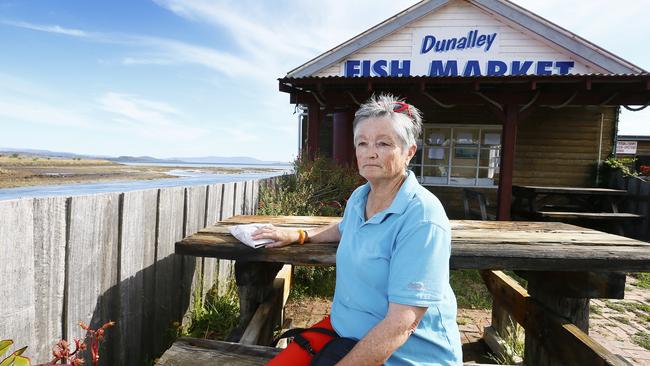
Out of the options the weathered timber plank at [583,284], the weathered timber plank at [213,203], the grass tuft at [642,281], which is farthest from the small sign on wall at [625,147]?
the weathered timber plank at [213,203]

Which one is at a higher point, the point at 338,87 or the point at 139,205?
the point at 338,87

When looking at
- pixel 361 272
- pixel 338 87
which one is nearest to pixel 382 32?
pixel 338 87

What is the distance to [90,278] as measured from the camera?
2090 millimetres

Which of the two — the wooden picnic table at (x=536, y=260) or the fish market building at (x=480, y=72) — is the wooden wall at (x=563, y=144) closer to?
the fish market building at (x=480, y=72)

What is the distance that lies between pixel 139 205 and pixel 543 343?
2869 millimetres

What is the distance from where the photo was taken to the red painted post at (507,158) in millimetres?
7551

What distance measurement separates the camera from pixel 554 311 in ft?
8.45

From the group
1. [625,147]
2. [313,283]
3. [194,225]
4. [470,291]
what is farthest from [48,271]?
[625,147]

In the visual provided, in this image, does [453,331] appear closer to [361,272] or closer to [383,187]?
[361,272]

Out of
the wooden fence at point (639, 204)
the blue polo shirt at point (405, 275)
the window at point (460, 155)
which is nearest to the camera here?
the blue polo shirt at point (405, 275)

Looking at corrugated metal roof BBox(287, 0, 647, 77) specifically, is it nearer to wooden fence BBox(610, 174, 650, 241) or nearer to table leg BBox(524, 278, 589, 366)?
wooden fence BBox(610, 174, 650, 241)

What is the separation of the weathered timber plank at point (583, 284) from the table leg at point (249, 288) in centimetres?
198

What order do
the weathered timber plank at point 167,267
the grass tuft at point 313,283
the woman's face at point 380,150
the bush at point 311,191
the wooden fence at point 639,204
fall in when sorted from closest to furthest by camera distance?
the woman's face at point 380,150
the weathered timber plank at point 167,267
the grass tuft at point 313,283
the bush at point 311,191
the wooden fence at point 639,204

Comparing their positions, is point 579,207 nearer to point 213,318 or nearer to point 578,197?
point 578,197
